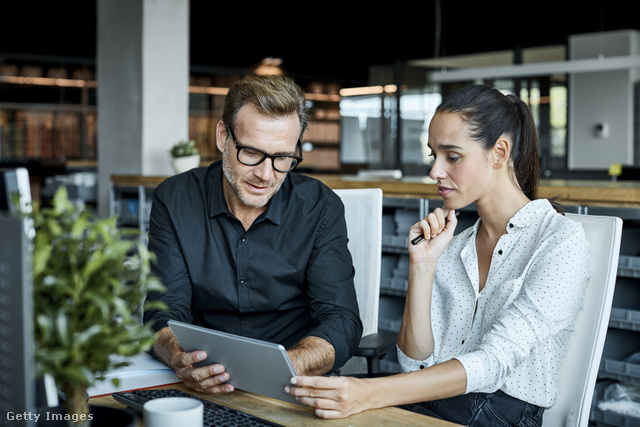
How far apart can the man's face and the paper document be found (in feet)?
1.71

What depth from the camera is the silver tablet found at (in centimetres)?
113

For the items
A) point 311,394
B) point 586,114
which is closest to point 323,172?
point 586,114

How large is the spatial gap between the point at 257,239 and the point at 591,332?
87 cm

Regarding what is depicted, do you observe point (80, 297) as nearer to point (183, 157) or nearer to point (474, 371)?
point (474, 371)

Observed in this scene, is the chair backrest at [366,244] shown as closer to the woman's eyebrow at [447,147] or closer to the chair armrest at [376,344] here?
the chair armrest at [376,344]

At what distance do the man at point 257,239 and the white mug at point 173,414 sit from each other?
0.79 metres

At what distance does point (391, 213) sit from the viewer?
3.49m

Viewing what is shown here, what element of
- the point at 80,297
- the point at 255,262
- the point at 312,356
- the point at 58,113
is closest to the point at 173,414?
the point at 80,297

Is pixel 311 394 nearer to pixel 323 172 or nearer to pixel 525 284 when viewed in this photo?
pixel 525 284

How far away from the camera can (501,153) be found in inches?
65.7

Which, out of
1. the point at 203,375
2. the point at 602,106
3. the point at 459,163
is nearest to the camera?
the point at 203,375

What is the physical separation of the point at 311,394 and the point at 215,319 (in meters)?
0.76

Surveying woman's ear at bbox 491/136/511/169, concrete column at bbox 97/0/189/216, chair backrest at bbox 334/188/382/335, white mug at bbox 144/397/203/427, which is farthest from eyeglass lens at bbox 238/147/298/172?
concrete column at bbox 97/0/189/216

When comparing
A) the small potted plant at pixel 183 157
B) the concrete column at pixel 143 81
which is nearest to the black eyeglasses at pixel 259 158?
the small potted plant at pixel 183 157
